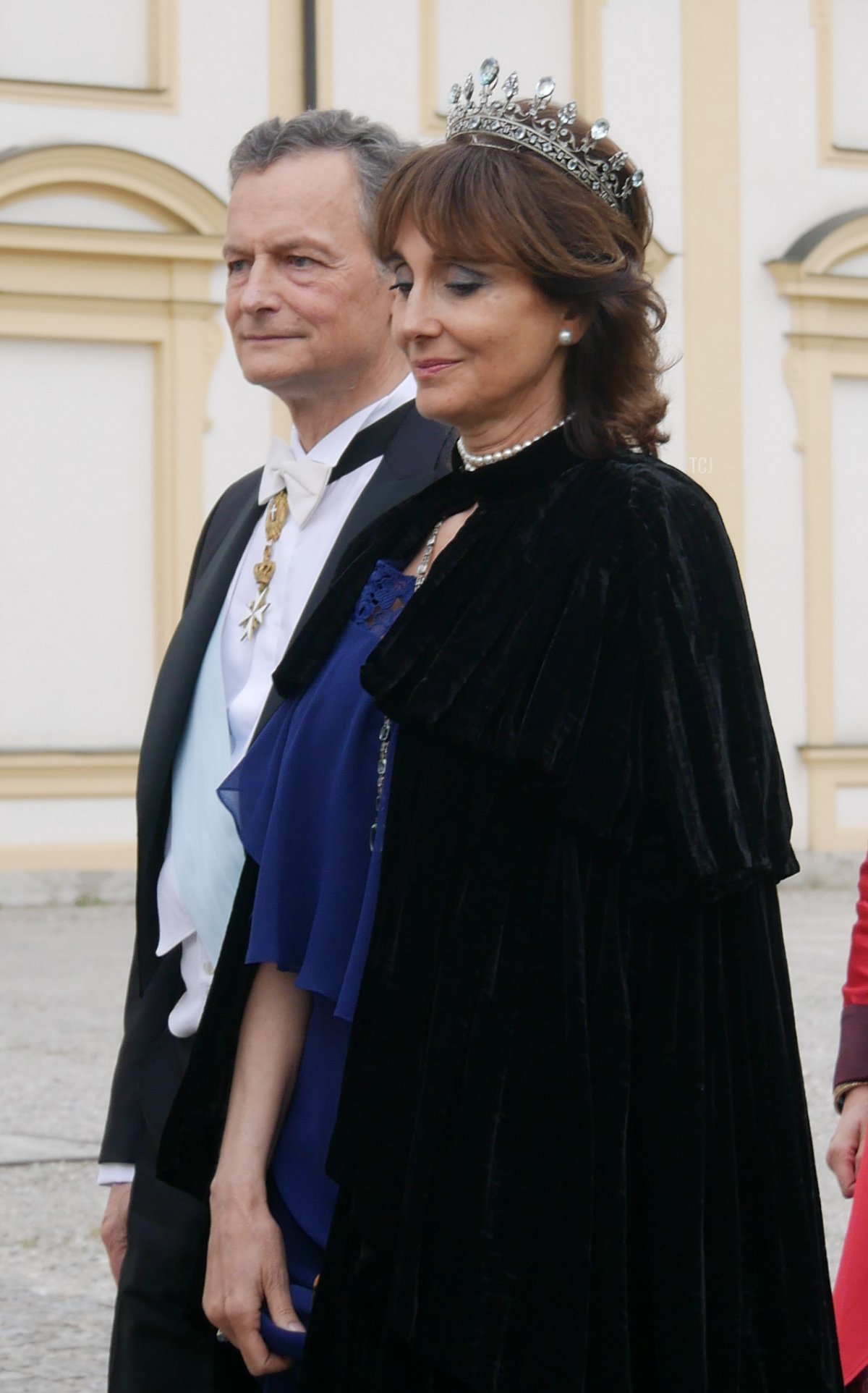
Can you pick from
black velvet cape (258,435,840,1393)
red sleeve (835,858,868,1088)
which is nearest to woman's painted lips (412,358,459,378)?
black velvet cape (258,435,840,1393)

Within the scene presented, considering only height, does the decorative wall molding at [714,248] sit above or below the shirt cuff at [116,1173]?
above

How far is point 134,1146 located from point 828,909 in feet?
28.7

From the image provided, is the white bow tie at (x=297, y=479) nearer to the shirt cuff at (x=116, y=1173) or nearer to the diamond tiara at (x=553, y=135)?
the diamond tiara at (x=553, y=135)

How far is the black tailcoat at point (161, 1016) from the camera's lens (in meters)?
2.45

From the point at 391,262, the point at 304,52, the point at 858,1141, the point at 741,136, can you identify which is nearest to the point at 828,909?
the point at 741,136

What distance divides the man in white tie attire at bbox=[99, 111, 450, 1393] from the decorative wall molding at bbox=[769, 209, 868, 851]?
9.62m

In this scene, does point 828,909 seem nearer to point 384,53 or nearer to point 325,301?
point 384,53

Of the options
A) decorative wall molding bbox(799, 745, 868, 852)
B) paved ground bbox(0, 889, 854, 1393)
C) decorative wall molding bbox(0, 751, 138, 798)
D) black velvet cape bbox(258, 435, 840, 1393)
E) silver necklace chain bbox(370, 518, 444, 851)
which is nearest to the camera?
black velvet cape bbox(258, 435, 840, 1393)

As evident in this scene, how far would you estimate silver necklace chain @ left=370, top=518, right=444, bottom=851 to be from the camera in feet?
6.57

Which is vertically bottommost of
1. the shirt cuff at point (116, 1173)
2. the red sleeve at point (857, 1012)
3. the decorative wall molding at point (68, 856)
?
the decorative wall molding at point (68, 856)

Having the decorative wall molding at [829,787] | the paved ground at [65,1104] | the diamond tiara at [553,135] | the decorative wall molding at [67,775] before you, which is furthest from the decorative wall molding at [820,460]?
the diamond tiara at [553,135]

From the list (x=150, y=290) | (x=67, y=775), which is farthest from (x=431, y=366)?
(x=150, y=290)

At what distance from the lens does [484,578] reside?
1913 millimetres

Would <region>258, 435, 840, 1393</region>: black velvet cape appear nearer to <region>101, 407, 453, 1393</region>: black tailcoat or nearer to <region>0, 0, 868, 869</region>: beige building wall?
<region>101, 407, 453, 1393</region>: black tailcoat
